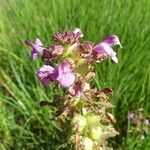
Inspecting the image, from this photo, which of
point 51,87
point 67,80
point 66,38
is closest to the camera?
point 67,80

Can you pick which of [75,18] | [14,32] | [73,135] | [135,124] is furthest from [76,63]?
[14,32]

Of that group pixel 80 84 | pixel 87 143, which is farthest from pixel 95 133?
pixel 80 84

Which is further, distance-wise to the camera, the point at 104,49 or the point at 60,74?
the point at 104,49

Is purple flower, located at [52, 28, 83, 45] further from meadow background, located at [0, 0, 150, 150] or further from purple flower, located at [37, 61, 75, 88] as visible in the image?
meadow background, located at [0, 0, 150, 150]

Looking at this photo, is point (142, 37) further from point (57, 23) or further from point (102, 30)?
point (57, 23)

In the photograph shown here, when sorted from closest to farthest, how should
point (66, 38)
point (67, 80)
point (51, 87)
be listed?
1. point (67, 80)
2. point (66, 38)
3. point (51, 87)

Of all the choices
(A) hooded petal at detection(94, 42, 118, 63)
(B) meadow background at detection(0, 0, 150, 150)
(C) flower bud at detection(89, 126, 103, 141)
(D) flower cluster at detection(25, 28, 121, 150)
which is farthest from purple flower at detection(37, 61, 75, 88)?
(B) meadow background at detection(0, 0, 150, 150)

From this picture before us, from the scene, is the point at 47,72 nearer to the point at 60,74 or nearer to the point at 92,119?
the point at 60,74
